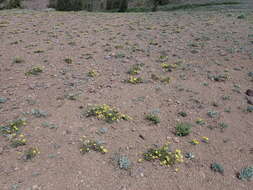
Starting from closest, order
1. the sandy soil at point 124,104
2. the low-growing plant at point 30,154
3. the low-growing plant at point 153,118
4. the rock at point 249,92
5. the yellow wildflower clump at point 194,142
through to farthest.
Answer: the sandy soil at point 124,104, the low-growing plant at point 30,154, the yellow wildflower clump at point 194,142, the low-growing plant at point 153,118, the rock at point 249,92

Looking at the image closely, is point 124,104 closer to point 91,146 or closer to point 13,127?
point 91,146

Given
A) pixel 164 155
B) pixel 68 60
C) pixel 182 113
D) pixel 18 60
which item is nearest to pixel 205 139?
pixel 182 113

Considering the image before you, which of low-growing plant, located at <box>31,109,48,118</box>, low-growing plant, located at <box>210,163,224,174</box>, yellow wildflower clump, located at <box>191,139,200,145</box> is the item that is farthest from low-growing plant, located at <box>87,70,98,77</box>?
low-growing plant, located at <box>210,163,224,174</box>

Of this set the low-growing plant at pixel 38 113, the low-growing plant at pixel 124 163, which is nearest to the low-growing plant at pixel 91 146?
the low-growing plant at pixel 124 163

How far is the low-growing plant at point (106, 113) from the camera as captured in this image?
213 inches

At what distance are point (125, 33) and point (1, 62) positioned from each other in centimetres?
698

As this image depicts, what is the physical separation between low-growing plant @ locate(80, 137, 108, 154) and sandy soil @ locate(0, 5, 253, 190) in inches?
4.1

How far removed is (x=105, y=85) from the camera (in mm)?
6988

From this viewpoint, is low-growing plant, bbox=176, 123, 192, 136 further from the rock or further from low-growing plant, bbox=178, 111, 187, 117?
the rock

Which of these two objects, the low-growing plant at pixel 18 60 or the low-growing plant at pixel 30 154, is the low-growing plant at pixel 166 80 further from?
the low-growing plant at pixel 18 60

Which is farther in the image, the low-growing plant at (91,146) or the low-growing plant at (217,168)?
the low-growing plant at (91,146)

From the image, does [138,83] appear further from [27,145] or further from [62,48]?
[62,48]

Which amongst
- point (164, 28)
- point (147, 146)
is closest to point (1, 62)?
point (147, 146)

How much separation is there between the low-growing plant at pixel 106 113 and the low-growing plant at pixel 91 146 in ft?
2.74
